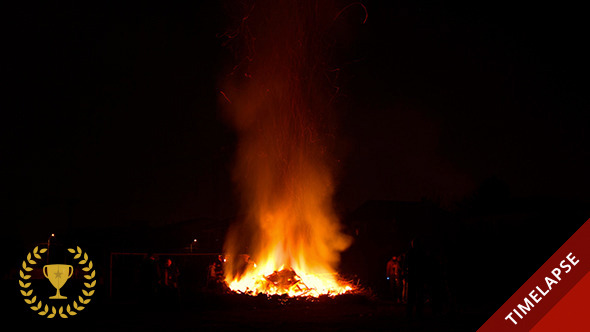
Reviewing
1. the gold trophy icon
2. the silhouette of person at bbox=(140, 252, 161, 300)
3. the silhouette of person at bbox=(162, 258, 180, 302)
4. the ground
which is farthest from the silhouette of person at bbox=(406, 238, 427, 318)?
the gold trophy icon

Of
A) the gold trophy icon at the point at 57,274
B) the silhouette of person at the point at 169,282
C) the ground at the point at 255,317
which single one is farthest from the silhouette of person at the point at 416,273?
the gold trophy icon at the point at 57,274

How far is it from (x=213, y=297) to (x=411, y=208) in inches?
1015

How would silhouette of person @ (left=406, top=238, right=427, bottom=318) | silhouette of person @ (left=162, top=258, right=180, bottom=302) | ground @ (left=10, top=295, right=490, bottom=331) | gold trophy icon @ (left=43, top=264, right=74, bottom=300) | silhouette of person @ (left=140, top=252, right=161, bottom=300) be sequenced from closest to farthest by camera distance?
1. ground @ (left=10, top=295, right=490, bottom=331)
2. silhouette of person @ (left=406, top=238, right=427, bottom=318)
3. gold trophy icon @ (left=43, top=264, right=74, bottom=300)
4. silhouette of person @ (left=162, top=258, right=180, bottom=302)
5. silhouette of person @ (left=140, top=252, right=161, bottom=300)

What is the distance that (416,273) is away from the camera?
11461 millimetres

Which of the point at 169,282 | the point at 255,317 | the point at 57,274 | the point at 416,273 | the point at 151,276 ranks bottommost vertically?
the point at 255,317

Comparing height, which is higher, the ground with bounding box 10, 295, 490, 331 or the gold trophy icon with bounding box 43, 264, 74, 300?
the gold trophy icon with bounding box 43, 264, 74, 300

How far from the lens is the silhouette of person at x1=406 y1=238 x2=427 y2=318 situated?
37.6ft

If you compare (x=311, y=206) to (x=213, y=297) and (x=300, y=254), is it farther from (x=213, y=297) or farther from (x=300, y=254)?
(x=213, y=297)

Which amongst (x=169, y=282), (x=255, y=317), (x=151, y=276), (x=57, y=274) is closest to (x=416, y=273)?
(x=255, y=317)

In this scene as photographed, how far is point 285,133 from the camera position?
60.7 ft

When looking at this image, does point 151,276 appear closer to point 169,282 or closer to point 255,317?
point 169,282

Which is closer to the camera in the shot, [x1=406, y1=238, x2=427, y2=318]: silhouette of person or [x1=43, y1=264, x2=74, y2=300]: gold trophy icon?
[x1=406, y1=238, x2=427, y2=318]: silhouette of person

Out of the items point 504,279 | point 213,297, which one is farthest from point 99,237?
point 504,279

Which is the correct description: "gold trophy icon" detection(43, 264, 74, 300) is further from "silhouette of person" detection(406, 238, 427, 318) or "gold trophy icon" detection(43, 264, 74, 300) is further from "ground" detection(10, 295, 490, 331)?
"silhouette of person" detection(406, 238, 427, 318)
